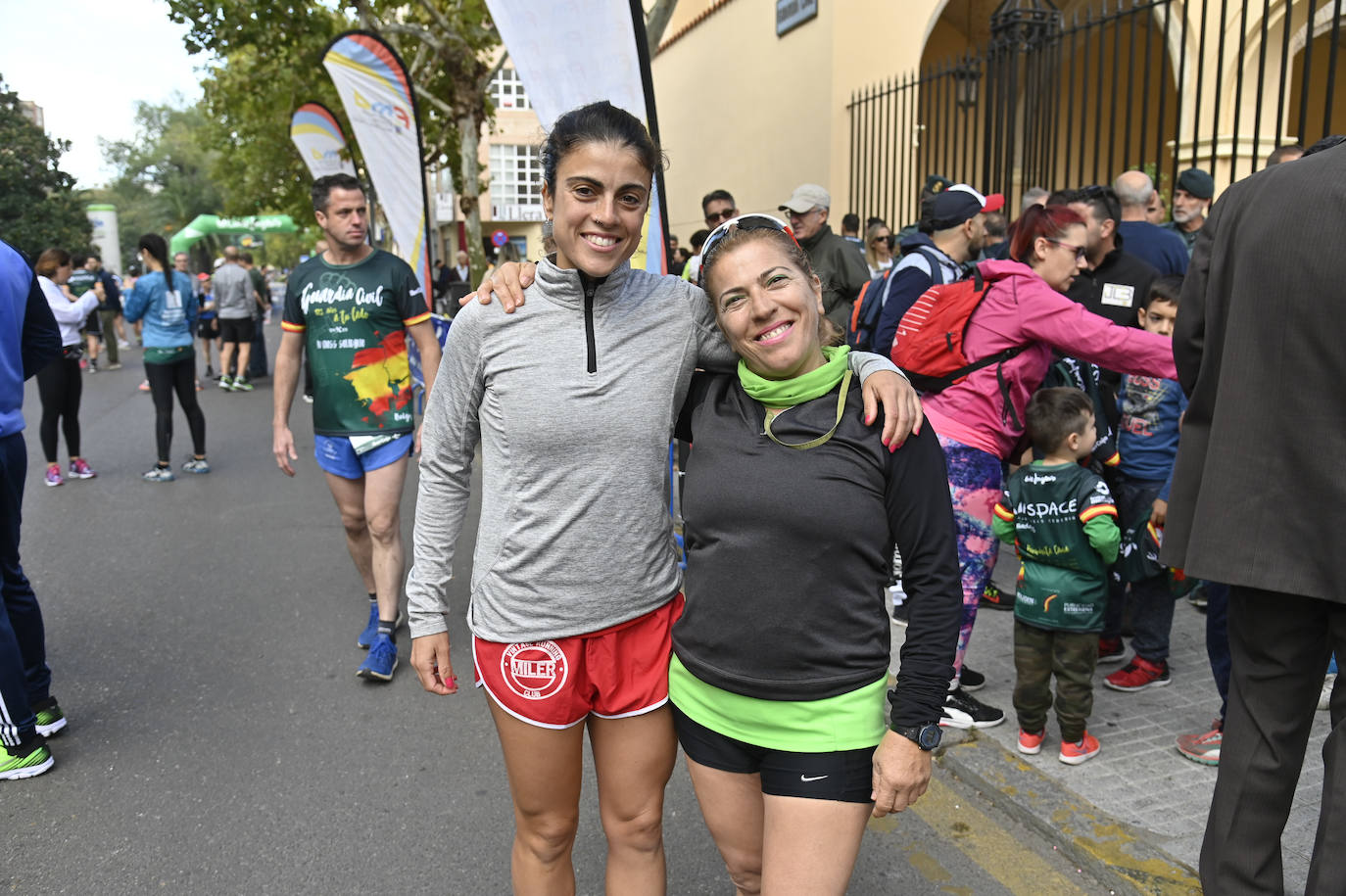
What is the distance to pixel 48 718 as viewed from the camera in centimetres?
416

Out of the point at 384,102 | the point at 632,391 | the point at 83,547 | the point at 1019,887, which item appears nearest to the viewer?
the point at 632,391

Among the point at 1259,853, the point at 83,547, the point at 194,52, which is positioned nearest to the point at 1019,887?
the point at 1259,853

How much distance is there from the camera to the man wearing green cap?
5793mm

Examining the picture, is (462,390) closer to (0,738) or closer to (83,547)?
(0,738)

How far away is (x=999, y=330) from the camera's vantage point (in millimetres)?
3740

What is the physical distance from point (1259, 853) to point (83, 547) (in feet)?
23.3

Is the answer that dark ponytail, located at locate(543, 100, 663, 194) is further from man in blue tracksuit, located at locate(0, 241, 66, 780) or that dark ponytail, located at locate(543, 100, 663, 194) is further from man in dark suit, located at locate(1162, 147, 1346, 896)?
man in blue tracksuit, located at locate(0, 241, 66, 780)

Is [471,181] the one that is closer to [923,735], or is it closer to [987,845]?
[987,845]

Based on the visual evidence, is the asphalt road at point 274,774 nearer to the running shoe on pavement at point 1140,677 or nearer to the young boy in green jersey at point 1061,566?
the young boy in green jersey at point 1061,566

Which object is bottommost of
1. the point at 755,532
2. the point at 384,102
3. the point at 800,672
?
the point at 800,672

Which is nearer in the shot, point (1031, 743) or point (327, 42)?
point (1031, 743)

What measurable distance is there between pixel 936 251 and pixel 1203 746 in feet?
7.17

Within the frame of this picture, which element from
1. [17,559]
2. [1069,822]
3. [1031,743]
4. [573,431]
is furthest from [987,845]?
[17,559]

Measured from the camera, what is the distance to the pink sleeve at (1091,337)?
342 cm
